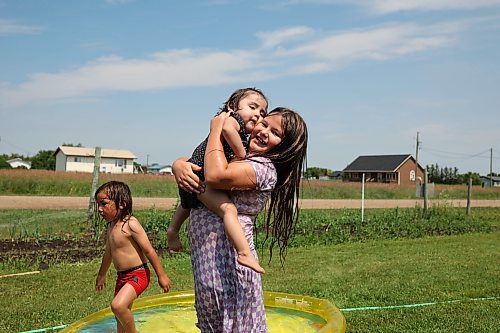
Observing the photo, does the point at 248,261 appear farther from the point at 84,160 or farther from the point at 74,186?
the point at 84,160

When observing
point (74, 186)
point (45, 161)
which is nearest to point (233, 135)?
point (74, 186)

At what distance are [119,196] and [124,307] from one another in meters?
0.76

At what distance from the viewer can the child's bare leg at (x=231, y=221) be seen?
98.4 inches

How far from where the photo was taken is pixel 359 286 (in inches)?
272

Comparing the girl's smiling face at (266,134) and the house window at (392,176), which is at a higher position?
the house window at (392,176)

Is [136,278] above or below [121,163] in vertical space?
below

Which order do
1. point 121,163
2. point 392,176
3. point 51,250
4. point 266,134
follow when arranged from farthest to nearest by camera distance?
1. point 121,163
2. point 392,176
3. point 51,250
4. point 266,134

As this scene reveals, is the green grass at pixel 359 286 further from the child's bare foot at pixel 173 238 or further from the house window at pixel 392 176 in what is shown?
the house window at pixel 392 176

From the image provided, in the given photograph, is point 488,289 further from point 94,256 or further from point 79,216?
point 79,216

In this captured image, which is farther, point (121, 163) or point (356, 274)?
point (121, 163)

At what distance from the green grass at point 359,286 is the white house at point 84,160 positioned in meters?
54.8

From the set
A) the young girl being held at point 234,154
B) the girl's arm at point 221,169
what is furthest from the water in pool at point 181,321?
the girl's arm at point 221,169

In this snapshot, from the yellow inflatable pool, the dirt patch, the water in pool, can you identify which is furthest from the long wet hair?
the dirt patch

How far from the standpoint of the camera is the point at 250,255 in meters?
2.51
